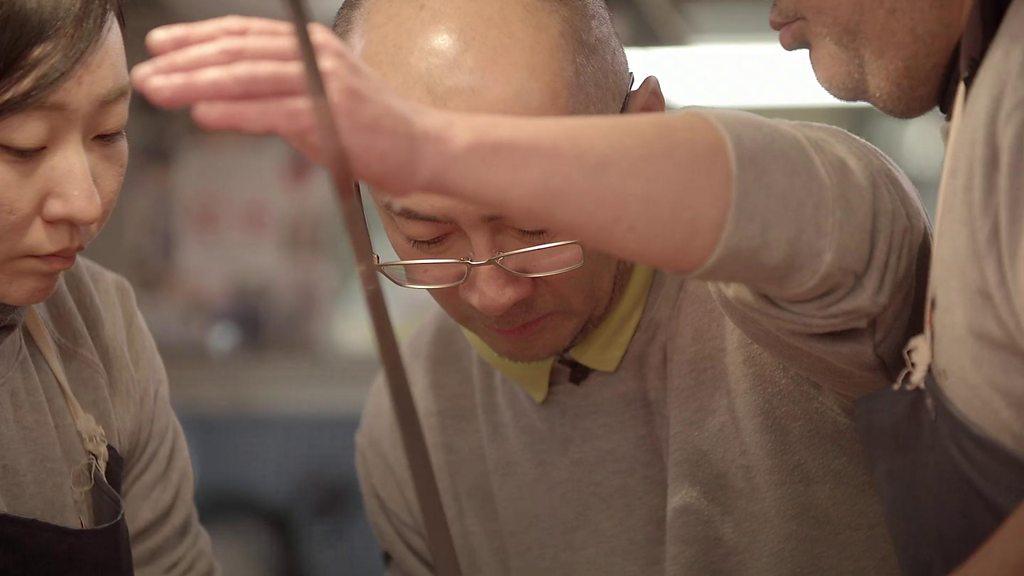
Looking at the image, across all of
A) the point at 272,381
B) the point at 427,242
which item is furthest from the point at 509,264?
the point at 272,381

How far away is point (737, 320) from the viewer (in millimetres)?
1101

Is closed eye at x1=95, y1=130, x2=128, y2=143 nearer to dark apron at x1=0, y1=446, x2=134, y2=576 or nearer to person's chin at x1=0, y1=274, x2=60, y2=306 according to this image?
person's chin at x1=0, y1=274, x2=60, y2=306

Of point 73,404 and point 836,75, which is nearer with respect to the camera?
point 836,75

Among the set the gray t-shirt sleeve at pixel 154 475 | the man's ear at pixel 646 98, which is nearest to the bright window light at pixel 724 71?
the man's ear at pixel 646 98

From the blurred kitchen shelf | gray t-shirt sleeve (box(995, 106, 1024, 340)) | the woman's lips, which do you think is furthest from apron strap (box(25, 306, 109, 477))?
the blurred kitchen shelf

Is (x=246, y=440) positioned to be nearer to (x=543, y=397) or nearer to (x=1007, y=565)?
(x=543, y=397)

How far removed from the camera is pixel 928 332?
0.92m

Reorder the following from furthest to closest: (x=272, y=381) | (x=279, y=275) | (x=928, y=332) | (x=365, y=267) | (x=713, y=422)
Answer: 1. (x=272, y=381)
2. (x=279, y=275)
3. (x=713, y=422)
4. (x=928, y=332)
5. (x=365, y=267)

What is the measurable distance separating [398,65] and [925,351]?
566 mm

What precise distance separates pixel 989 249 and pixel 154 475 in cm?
85

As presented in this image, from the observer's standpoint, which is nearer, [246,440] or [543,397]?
[543,397]

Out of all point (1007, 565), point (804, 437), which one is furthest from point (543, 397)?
point (1007, 565)

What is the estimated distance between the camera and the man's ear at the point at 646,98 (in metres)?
1.29

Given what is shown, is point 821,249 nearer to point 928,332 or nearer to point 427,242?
point 928,332
